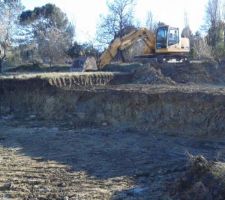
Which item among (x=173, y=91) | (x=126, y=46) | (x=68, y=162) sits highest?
(x=126, y=46)

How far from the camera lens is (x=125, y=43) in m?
24.0

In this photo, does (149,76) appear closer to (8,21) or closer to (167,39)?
(167,39)

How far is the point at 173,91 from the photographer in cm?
1573

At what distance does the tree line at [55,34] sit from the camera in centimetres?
3894

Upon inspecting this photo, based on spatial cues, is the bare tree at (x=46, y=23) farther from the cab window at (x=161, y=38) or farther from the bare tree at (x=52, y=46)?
the cab window at (x=161, y=38)

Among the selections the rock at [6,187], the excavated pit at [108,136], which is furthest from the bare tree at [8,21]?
the rock at [6,187]

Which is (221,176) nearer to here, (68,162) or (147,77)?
(68,162)

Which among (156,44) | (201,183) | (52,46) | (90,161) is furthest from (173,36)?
(201,183)

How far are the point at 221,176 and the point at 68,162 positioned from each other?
4495 mm

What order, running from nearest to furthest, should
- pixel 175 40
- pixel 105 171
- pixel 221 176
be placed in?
pixel 221 176 → pixel 105 171 → pixel 175 40

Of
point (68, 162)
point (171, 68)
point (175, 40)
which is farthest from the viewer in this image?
point (175, 40)

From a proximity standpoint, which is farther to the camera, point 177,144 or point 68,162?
point 177,144

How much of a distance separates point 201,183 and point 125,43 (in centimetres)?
1711

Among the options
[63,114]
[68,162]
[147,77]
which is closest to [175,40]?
[147,77]
